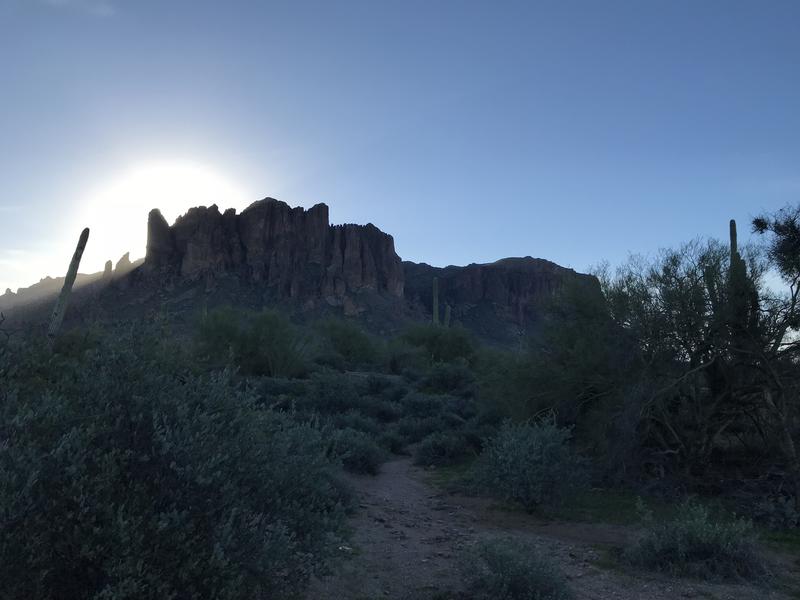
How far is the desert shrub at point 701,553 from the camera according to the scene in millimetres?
6699

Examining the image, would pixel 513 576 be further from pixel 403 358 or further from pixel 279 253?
pixel 279 253

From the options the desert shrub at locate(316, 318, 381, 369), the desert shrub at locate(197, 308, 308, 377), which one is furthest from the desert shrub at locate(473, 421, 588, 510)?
the desert shrub at locate(316, 318, 381, 369)

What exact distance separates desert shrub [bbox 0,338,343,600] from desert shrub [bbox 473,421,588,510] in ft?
18.1

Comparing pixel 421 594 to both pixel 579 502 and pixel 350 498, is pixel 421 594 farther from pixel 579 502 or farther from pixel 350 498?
pixel 579 502

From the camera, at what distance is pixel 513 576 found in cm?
557

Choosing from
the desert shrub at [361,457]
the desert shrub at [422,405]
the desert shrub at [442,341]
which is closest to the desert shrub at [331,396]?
the desert shrub at [422,405]

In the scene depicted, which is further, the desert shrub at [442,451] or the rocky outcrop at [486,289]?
the rocky outcrop at [486,289]

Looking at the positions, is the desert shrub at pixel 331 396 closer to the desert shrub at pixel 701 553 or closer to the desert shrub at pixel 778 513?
the desert shrub at pixel 778 513

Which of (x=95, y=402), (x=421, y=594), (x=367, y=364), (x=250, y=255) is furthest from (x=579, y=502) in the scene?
(x=250, y=255)

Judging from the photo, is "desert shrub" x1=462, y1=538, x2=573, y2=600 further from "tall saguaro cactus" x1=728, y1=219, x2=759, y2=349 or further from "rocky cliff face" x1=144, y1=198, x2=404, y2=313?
"rocky cliff face" x1=144, y1=198, x2=404, y2=313

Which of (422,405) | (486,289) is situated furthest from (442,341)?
(486,289)

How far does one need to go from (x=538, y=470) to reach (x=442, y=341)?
29.8 m

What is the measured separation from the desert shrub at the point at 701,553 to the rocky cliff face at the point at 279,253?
6984 cm

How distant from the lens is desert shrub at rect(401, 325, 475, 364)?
127ft
